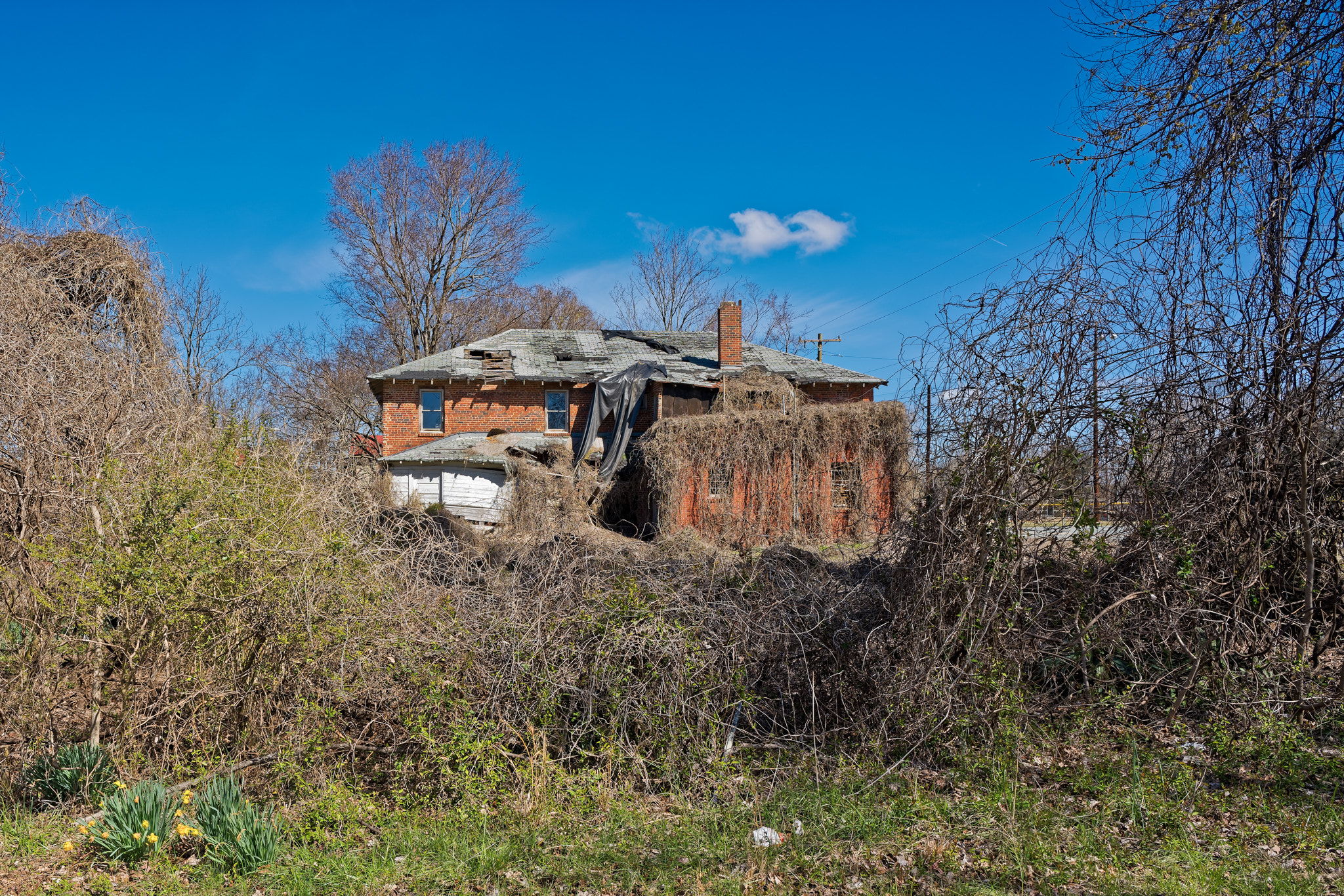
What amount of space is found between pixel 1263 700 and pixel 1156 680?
2.10ft

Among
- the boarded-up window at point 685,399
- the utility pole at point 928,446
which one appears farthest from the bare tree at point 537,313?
the utility pole at point 928,446

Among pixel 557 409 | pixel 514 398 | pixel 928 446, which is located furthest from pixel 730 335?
pixel 928 446

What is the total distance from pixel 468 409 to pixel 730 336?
8.26 metres

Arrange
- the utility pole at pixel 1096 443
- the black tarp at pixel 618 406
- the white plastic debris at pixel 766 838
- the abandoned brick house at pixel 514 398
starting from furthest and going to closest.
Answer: the black tarp at pixel 618 406 < the abandoned brick house at pixel 514 398 < the utility pole at pixel 1096 443 < the white plastic debris at pixel 766 838

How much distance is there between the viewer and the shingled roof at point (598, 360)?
2345cm

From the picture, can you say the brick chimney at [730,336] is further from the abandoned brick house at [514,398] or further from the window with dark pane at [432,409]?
the window with dark pane at [432,409]

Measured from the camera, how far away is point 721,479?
1838 cm

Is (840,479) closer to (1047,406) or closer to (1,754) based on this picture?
(1047,406)

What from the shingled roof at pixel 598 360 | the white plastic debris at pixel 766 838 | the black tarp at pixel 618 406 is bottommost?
the white plastic debris at pixel 766 838

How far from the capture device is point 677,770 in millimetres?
5082

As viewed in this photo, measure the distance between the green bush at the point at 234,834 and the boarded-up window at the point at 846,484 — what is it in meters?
14.8

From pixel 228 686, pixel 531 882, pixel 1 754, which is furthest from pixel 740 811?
pixel 1 754

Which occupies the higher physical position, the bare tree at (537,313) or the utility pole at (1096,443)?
the bare tree at (537,313)

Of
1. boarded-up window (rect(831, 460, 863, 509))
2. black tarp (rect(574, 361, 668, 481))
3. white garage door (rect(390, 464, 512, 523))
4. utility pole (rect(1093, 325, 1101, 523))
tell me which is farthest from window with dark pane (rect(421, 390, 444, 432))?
utility pole (rect(1093, 325, 1101, 523))
